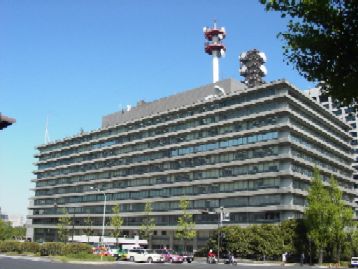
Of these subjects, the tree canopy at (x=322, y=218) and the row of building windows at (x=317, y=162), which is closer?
the tree canopy at (x=322, y=218)

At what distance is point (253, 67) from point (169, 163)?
44.0 meters

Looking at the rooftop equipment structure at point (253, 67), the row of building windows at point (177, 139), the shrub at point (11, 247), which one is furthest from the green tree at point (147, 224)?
the rooftop equipment structure at point (253, 67)

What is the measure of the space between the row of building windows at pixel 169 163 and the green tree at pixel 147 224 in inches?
390

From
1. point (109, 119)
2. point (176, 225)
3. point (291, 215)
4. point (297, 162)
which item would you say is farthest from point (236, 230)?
point (109, 119)

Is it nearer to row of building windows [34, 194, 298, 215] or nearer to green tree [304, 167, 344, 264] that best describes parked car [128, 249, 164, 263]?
green tree [304, 167, 344, 264]

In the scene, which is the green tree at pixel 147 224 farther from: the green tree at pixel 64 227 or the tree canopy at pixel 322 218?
the tree canopy at pixel 322 218

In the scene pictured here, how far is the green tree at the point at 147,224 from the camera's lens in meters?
96.0

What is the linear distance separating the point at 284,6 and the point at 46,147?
14024cm

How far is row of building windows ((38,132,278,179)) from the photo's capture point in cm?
8551

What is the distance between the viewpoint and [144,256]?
58844 mm

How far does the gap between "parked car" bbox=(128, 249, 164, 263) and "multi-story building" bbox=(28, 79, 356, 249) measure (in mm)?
25686

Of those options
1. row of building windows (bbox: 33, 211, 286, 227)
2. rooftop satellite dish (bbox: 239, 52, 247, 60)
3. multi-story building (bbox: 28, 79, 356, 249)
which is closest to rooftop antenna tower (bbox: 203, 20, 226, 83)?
rooftop satellite dish (bbox: 239, 52, 247, 60)

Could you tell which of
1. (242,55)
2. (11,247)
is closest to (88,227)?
Result: (11,247)

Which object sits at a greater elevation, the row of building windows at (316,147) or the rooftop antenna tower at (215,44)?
the rooftop antenna tower at (215,44)
